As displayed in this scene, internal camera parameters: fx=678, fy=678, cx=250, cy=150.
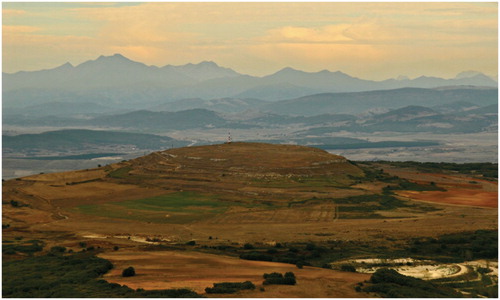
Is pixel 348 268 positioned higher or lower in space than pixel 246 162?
lower

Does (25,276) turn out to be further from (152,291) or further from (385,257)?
(385,257)

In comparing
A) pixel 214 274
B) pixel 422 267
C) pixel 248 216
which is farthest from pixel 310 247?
pixel 248 216

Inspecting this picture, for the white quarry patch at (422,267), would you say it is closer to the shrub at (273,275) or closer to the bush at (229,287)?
the shrub at (273,275)

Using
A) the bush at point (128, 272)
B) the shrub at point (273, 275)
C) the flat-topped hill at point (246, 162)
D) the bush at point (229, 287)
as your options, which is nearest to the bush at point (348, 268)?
the shrub at point (273, 275)

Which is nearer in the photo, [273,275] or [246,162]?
[273,275]

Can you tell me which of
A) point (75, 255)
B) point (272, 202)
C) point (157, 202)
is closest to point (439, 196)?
point (272, 202)

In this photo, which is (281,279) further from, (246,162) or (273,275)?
(246,162)
